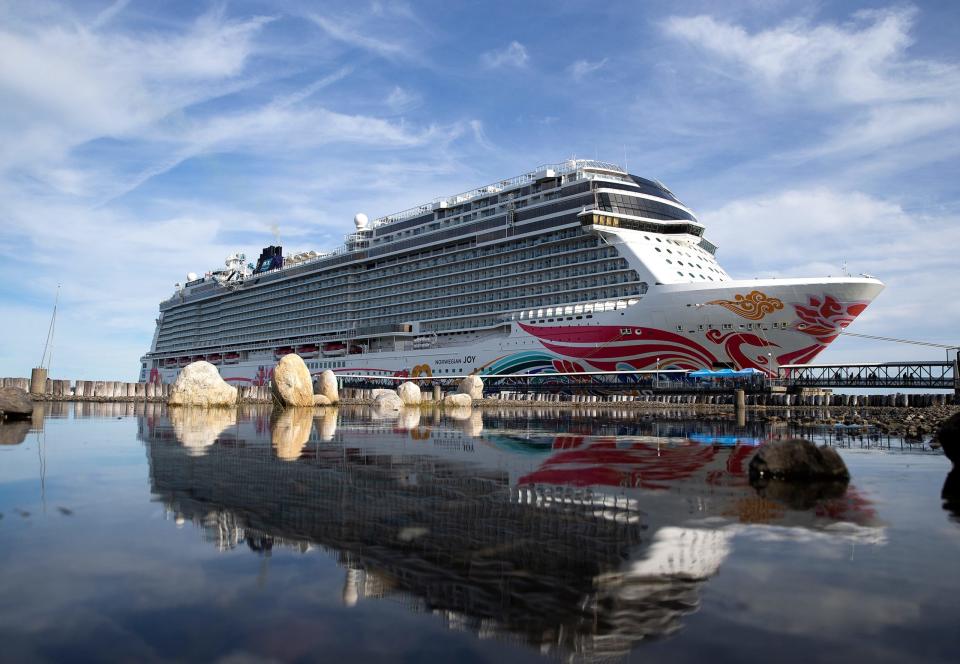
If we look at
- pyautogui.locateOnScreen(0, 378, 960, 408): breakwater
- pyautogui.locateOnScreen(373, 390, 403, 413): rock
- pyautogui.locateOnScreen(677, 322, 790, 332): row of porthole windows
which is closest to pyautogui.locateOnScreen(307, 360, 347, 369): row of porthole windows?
pyautogui.locateOnScreen(0, 378, 960, 408): breakwater

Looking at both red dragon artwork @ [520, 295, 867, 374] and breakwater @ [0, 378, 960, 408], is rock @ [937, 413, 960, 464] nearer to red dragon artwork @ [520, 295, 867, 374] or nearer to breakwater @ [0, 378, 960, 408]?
red dragon artwork @ [520, 295, 867, 374]

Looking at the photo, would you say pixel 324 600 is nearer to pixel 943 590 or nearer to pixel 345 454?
pixel 943 590

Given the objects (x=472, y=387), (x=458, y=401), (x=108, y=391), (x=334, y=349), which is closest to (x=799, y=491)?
(x=458, y=401)

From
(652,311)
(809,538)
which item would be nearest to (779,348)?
(652,311)

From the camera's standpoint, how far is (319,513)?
777 centimetres

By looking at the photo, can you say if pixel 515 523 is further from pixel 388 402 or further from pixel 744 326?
pixel 744 326

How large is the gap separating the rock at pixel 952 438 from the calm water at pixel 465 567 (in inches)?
110

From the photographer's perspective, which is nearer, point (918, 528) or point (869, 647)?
point (869, 647)

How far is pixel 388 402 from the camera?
42.0m

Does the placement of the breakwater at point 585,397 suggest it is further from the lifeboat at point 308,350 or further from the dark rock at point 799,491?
the dark rock at point 799,491

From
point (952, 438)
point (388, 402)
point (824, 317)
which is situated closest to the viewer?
point (952, 438)

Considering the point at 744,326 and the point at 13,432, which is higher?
the point at 744,326

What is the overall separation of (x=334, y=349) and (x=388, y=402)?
109 ft

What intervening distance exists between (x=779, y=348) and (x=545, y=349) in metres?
16.3
